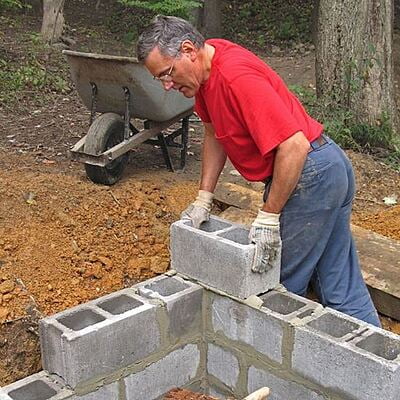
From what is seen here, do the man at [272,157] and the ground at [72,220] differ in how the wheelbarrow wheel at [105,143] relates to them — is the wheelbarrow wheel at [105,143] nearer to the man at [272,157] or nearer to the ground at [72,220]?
the ground at [72,220]

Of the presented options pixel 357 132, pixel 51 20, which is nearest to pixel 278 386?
pixel 357 132

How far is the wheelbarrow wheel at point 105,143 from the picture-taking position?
18.8 feet

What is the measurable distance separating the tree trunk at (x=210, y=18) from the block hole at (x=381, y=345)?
10.9 meters

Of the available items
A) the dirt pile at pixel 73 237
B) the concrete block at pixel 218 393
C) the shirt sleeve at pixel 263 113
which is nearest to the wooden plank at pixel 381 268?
the concrete block at pixel 218 393

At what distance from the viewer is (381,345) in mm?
3057

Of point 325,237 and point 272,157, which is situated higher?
point 272,157

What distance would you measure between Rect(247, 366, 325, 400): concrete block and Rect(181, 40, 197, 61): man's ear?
1.52m

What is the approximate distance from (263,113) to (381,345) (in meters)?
1.12

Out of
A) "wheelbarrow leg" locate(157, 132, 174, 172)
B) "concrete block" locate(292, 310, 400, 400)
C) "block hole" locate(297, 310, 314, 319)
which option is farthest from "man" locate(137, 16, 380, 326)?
"wheelbarrow leg" locate(157, 132, 174, 172)

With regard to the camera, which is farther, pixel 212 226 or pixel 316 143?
pixel 212 226

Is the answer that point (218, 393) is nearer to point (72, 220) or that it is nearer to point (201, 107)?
point (201, 107)

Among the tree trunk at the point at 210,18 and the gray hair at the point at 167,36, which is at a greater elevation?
the gray hair at the point at 167,36

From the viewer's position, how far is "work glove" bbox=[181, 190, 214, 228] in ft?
12.0

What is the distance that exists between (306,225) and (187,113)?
3131 millimetres
